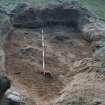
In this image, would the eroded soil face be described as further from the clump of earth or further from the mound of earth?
the mound of earth

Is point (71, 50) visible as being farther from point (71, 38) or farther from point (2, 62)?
point (2, 62)

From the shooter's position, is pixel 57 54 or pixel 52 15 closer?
pixel 57 54

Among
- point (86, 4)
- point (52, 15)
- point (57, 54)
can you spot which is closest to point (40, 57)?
point (57, 54)

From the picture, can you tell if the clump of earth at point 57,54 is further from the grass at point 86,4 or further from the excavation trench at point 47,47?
the grass at point 86,4

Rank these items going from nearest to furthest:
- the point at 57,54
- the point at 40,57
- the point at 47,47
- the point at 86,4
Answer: the point at 40,57, the point at 57,54, the point at 47,47, the point at 86,4

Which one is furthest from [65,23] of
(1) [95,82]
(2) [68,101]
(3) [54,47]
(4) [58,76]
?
(2) [68,101]

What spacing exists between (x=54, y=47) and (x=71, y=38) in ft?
2.71

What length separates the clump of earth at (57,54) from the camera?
19.0 ft

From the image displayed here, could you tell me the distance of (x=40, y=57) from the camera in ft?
25.5

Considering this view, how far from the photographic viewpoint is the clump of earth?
19.0ft

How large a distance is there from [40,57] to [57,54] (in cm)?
54

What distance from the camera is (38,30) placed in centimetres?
936

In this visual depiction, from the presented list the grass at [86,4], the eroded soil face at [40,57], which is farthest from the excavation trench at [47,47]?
the grass at [86,4]

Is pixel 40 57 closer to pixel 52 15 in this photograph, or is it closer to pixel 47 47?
pixel 47 47
